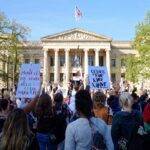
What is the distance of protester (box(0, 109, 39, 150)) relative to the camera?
5258 millimetres

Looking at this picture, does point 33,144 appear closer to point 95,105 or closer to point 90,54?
point 95,105

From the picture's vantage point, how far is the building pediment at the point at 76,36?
106750 mm

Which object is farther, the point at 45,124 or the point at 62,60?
the point at 62,60

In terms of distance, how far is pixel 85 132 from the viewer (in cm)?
642

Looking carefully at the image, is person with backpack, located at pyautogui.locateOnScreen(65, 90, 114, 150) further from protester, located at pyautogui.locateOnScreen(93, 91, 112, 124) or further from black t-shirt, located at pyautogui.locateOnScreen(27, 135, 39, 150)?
protester, located at pyautogui.locateOnScreen(93, 91, 112, 124)

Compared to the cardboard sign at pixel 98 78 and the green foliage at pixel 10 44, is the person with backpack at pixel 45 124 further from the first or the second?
the green foliage at pixel 10 44

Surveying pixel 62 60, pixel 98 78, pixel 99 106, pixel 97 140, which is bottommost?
pixel 97 140

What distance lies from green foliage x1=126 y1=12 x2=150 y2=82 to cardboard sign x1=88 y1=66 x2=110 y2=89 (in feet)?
141

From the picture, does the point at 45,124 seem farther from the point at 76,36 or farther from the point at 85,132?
the point at 76,36

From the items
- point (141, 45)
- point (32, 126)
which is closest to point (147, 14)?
point (141, 45)

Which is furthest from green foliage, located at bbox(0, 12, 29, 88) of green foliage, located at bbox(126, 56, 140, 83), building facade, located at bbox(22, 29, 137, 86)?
building facade, located at bbox(22, 29, 137, 86)

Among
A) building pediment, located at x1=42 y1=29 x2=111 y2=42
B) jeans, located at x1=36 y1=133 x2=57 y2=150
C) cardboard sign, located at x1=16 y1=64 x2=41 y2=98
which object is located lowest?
jeans, located at x1=36 y1=133 x2=57 y2=150

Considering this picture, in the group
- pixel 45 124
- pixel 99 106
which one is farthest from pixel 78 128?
pixel 99 106

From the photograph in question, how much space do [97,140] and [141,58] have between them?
53896 mm
